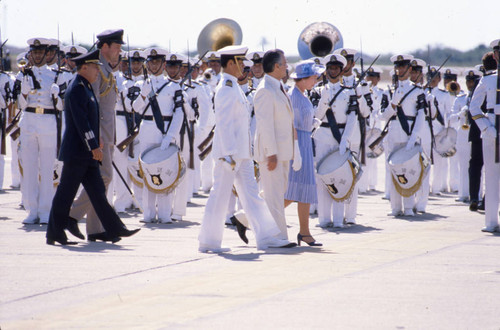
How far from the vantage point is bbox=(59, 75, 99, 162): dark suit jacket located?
409 inches

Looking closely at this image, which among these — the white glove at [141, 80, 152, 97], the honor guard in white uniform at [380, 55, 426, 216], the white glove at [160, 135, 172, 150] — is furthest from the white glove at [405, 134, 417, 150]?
the white glove at [141, 80, 152, 97]

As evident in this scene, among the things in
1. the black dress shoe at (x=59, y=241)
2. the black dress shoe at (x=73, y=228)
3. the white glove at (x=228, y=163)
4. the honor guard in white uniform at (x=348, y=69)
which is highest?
the honor guard in white uniform at (x=348, y=69)

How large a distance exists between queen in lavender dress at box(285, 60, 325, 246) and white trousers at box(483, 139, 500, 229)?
253 cm

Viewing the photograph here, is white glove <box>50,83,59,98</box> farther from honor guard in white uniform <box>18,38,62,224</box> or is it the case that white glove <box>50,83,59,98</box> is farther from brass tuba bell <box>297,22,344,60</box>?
brass tuba bell <box>297,22,344,60</box>

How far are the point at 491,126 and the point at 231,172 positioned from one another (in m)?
3.75

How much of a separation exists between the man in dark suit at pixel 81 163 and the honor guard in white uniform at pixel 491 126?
4487 millimetres

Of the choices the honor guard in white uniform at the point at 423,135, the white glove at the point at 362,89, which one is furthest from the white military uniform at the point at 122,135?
the honor guard in white uniform at the point at 423,135

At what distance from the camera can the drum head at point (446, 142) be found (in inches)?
741

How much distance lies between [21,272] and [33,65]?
4.84 m

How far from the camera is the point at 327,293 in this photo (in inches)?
305

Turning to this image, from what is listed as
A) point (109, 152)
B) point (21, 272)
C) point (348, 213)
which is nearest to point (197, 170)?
point (348, 213)

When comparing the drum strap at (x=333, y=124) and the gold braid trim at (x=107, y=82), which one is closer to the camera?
the gold braid trim at (x=107, y=82)

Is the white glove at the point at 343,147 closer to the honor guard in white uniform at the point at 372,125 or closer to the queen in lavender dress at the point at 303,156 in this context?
the queen in lavender dress at the point at 303,156

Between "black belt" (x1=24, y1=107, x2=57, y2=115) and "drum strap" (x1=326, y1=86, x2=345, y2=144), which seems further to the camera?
"drum strap" (x1=326, y1=86, x2=345, y2=144)
